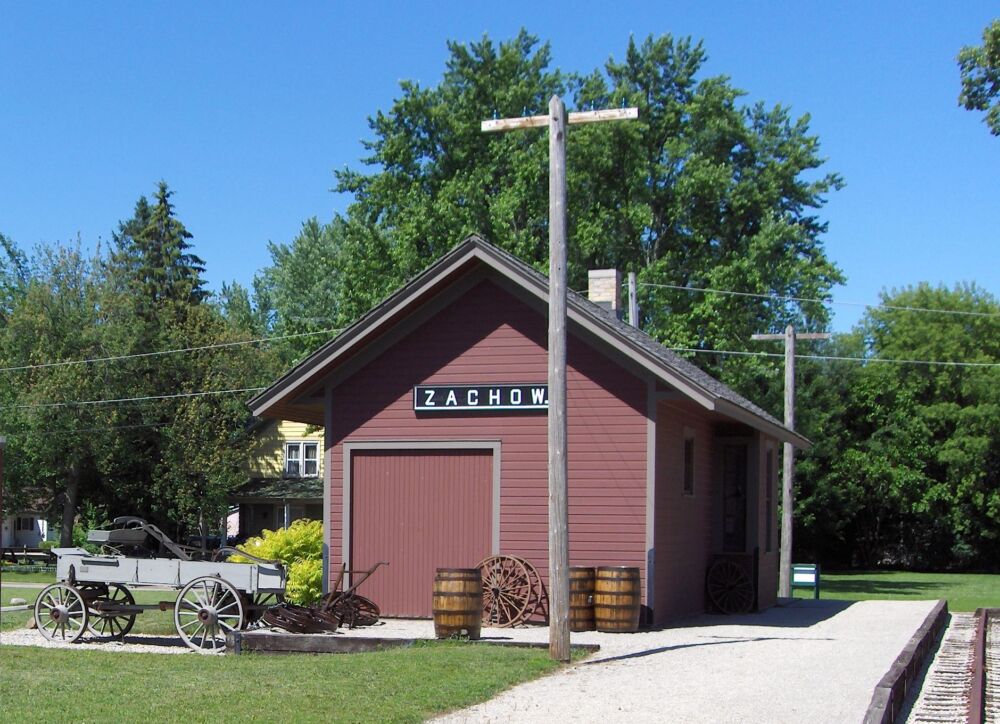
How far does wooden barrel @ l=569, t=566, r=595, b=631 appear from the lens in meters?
17.4

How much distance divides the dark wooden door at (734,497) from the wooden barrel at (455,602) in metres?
9.26

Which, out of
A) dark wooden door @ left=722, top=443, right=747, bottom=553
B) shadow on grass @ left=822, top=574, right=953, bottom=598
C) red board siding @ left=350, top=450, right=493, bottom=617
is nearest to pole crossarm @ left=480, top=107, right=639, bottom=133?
red board siding @ left=350, top=450, right=493, bottom=617

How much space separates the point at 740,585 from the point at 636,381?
18.2 ft

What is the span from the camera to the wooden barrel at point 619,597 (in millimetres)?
17109

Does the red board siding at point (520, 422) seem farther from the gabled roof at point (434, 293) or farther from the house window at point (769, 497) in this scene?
the house window at point (769, 497)

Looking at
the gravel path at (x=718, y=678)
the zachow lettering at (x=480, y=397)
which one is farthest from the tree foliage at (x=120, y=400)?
the gravel path at (x=718, y=678)

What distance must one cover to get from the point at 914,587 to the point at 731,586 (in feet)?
77.4

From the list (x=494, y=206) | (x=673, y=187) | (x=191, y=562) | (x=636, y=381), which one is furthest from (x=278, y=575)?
(x=673, y=187)

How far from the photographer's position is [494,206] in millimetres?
38031

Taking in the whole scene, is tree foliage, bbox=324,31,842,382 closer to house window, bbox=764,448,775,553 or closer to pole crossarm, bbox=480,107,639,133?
house window, bbox=764,448,775,553

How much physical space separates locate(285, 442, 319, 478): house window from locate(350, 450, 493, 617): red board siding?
3538 centimetres

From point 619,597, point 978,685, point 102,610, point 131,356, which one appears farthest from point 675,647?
point 131,356

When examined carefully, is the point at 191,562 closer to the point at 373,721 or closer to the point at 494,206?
the point at 373,721

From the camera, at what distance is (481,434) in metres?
19.2
